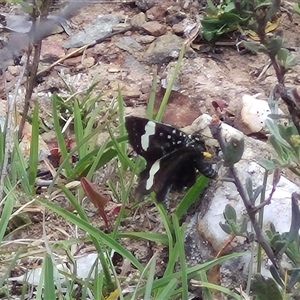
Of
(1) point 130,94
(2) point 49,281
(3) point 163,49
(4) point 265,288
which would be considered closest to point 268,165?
(4) point 265,288

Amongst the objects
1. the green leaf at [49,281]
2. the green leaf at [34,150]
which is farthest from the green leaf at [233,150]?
the green leaf at [34,150]

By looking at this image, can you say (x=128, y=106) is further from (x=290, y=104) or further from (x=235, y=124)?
(x=290, y=104)

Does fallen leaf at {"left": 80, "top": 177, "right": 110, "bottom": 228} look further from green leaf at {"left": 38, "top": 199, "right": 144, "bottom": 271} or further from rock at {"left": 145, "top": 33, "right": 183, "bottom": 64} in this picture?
rock at {"left": 145, "top": 33, "right": 183, "bottom": 64}

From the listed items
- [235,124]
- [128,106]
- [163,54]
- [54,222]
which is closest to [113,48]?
[163,54]

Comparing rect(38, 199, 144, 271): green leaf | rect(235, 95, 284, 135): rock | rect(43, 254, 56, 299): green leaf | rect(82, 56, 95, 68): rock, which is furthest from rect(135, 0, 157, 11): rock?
rect(43, 254, 56, 299): green leaf

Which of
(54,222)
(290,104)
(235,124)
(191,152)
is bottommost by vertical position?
(54,222)

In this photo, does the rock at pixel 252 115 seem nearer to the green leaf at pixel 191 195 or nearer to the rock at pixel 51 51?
the green leaf at pixel 191 195
